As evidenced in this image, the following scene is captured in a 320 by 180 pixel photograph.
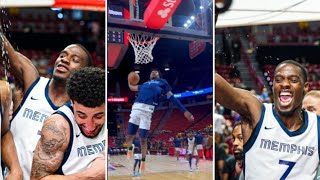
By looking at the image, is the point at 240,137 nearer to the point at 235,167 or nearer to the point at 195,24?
the point at 235,167

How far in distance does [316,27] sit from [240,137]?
82cm

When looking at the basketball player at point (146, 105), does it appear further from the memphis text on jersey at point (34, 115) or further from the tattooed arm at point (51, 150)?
the memphis text on jersey at point (34, 115)

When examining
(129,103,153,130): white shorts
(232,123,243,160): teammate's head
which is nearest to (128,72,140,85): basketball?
(129,103,153,130): white shorts

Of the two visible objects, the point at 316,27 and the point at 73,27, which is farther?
the point at 316,27

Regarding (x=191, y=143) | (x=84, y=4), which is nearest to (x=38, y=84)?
(x=84, y=4)

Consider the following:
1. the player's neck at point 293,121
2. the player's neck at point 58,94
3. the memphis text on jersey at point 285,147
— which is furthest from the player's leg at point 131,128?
the player's neck at point 293,121

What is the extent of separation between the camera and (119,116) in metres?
3.36

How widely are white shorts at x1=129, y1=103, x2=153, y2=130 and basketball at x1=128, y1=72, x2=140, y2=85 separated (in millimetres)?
149

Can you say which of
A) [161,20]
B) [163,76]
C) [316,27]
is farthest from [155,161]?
[316,27]

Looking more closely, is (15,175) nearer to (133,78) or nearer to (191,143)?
(133,78)

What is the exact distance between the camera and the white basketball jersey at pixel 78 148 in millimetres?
3266

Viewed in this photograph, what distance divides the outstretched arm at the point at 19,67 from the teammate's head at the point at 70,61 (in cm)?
14

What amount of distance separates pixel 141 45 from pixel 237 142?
0.81m

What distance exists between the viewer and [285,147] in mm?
3379
